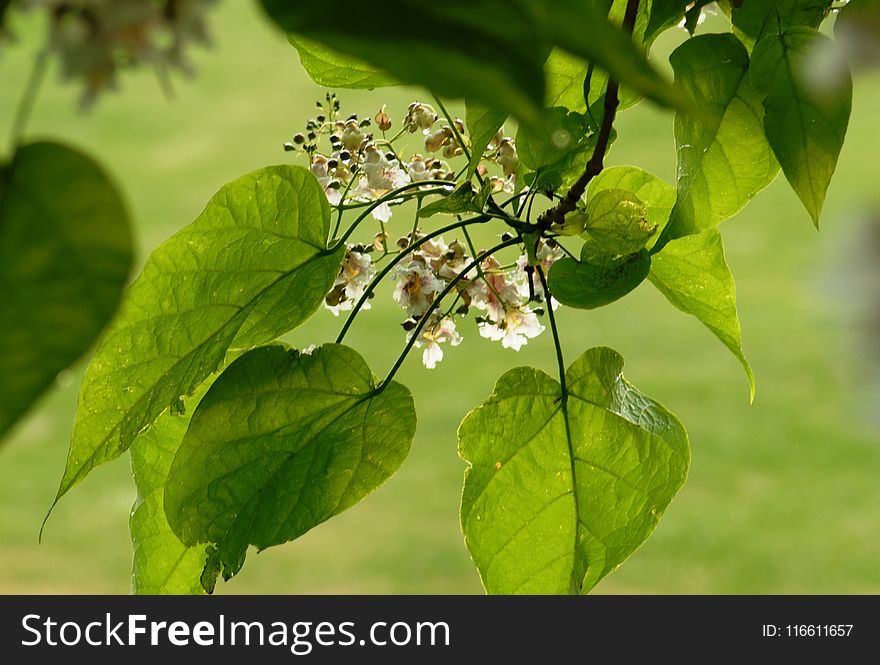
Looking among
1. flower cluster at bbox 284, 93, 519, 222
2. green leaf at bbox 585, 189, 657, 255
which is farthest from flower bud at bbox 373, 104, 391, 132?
green leaf at bbox 585, 189, 657, 255

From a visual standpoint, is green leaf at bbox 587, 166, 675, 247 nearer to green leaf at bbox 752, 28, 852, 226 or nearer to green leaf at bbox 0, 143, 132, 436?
green leaf at bbox 752, 28, 852, 226

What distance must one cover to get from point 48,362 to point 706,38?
0.16 metres

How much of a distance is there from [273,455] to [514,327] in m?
0.08

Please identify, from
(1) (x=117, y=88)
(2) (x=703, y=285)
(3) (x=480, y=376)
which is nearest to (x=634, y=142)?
(3) (x=480, y=376)

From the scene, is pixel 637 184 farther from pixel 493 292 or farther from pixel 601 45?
pixel 601 45

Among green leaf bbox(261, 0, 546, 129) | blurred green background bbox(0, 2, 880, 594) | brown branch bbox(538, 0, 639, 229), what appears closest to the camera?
green leaf bbox(261, 0, 546, 129)

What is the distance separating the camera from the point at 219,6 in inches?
3.9

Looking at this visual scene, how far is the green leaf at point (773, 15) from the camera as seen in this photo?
0.75 ft

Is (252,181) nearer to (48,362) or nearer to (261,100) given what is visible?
(48,362)

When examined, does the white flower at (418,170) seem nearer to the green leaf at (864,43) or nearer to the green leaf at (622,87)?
the green leaf at (622,87)

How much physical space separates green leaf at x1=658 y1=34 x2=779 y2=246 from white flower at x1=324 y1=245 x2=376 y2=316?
0.09 meters

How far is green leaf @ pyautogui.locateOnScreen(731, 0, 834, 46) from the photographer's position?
228 mm

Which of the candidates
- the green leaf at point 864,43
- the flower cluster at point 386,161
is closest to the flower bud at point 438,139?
the flower cluster at point 386,161

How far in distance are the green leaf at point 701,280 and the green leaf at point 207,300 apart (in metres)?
0.09
